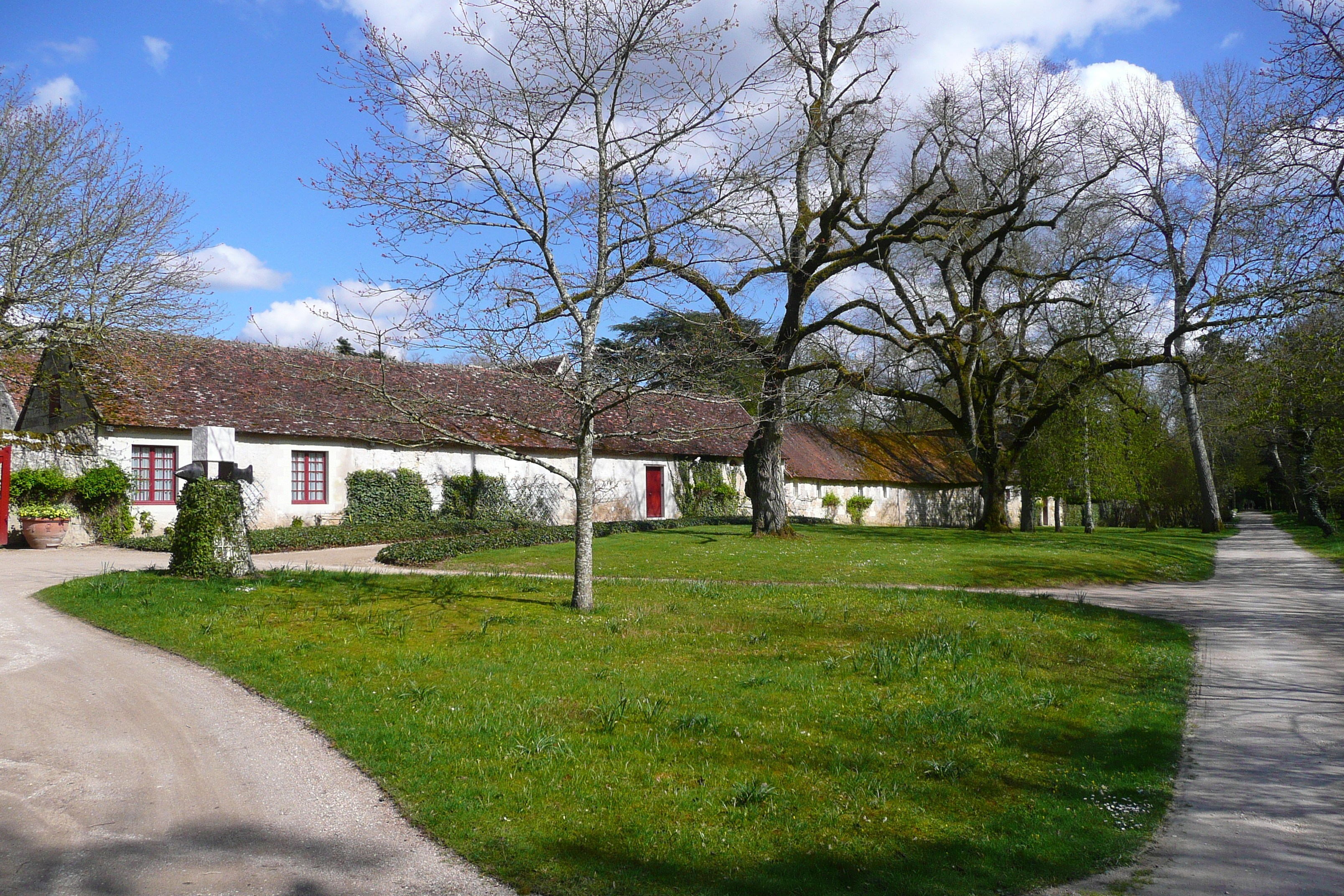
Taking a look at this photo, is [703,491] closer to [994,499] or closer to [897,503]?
[994,499]

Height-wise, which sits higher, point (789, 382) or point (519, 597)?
point (789, 382)

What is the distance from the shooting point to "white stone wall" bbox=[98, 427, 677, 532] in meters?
23.5

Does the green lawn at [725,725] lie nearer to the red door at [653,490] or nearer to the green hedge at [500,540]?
the green hedge at [500,540]

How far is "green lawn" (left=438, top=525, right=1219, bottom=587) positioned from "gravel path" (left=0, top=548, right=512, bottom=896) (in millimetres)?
9885

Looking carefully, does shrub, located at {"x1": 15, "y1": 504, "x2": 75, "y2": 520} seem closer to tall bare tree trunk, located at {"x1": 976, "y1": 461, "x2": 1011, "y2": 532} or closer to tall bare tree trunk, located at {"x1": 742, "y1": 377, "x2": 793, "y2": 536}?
tall bare tree trunk, located at {"x1": 742, "y1": 377, "x2": 793, "y2": 536}

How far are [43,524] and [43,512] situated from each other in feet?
0.98

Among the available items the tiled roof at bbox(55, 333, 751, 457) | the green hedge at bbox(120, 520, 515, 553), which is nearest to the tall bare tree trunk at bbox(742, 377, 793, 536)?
the tiled roof at bbox(55, 333, 751, 457)

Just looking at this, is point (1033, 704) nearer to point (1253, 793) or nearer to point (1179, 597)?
point (1253, 793)

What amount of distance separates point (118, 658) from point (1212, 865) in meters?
9.29

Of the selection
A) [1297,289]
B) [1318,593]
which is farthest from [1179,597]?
[1297,289]

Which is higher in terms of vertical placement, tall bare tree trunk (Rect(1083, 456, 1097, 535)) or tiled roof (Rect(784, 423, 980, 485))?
tiled roof (Rect(784, 423, 980, 485))

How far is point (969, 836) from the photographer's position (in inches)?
188

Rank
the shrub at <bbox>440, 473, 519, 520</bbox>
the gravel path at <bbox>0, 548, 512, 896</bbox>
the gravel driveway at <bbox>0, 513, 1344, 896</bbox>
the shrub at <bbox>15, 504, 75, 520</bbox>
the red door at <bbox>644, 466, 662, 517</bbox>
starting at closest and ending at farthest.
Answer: the gravel path at <bbox>0, 548, 512, 896</bbox> < the gravel driveway at <bbox>0, 513, 1344, 896</bbox> < the shrub at <bbox>15, 504, 75, 520</bbox> < the shrub at <bbox>440, 473, 519, 520</bbox> < the red door at <bbox>644, 466, 662, 517</bbox>

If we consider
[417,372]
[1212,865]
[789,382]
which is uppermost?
[417,372]
